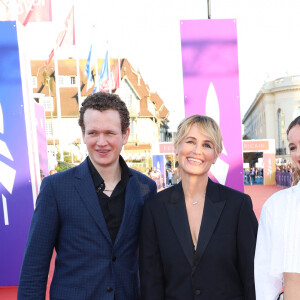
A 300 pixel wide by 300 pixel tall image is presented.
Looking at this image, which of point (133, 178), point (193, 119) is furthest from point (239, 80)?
point (133, 178)

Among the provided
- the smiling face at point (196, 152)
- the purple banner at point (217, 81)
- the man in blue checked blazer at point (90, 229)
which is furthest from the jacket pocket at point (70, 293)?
the purple banner at point (217, 81)

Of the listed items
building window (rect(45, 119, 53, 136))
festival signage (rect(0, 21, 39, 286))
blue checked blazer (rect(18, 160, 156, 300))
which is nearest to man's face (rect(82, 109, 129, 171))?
blue checked blazer (rect(18, 160, 156, 300))

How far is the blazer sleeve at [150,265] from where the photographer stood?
2381mm

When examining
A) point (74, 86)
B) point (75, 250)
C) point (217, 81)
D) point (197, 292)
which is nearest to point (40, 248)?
point (75, 250)

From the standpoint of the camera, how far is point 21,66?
18.7 feet

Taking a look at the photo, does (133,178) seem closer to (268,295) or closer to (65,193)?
(65,193)

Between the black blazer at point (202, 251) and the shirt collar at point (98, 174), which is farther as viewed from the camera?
the shirt collar at point (98, 174)

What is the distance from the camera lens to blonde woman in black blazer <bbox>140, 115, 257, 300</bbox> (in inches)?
91.0

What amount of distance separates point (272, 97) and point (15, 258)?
57.2m

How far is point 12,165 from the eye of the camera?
562 cm

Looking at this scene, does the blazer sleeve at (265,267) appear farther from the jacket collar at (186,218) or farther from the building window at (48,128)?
the building window at (48,128)

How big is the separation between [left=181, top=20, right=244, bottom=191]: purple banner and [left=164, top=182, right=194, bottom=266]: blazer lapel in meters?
2.04

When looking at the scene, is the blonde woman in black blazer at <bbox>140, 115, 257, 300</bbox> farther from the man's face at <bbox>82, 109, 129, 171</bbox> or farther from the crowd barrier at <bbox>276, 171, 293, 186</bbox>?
the crowd barrier at <bbox>276, 171, 293, 186</bbox>

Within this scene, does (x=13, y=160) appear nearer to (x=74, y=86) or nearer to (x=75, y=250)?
(x=75, y=250)
